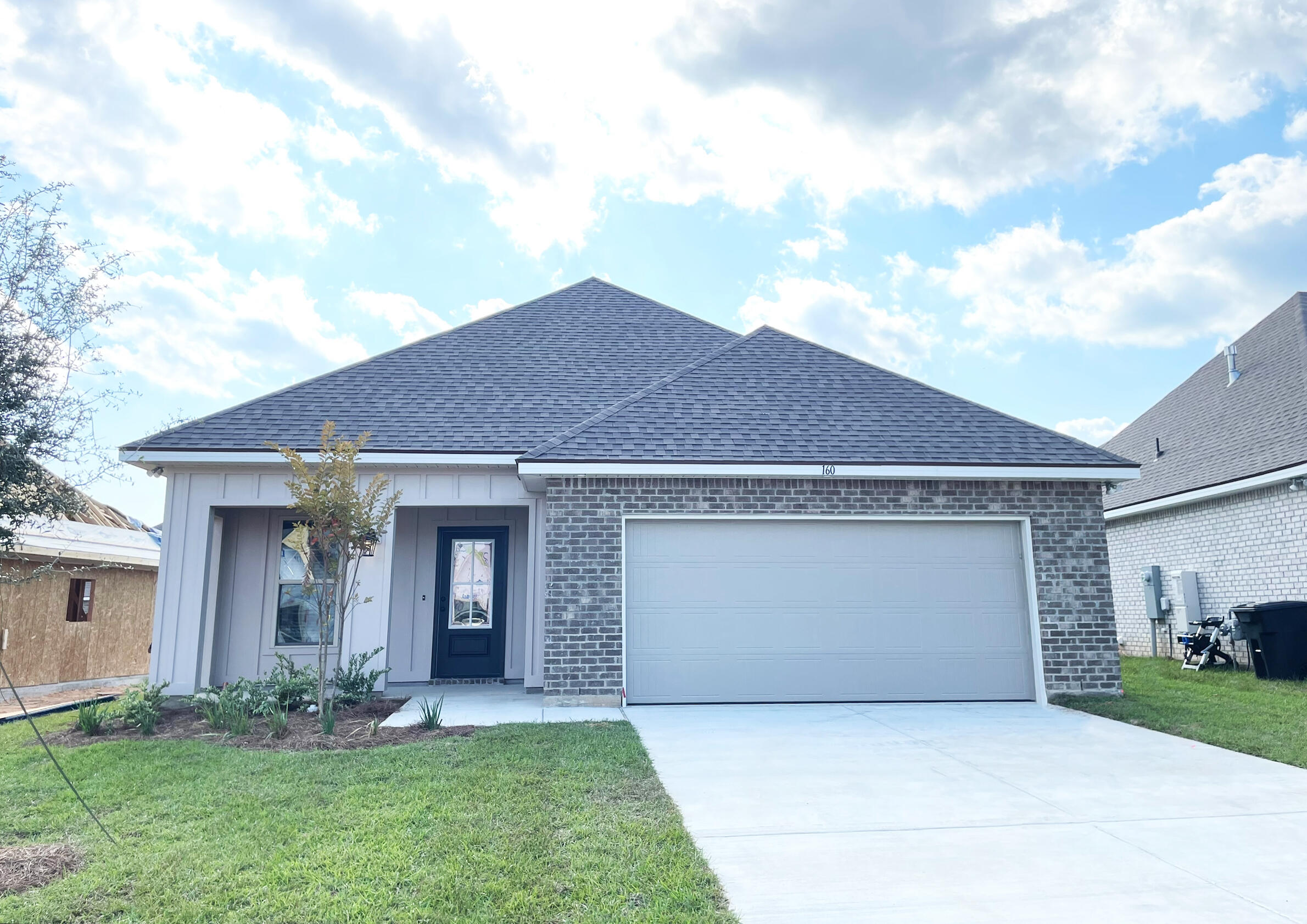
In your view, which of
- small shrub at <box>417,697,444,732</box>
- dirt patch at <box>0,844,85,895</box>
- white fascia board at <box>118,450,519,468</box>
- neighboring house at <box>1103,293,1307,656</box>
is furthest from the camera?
neighboring house at <box>1103,293,1307,656</box>

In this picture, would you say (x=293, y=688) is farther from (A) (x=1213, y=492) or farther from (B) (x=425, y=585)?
(A) (x=1213, y=492)

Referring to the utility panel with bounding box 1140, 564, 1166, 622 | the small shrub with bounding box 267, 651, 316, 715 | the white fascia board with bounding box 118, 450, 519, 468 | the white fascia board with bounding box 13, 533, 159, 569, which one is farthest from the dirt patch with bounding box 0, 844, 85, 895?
the utility panel with bounding box 1140, 564, 1166, 622

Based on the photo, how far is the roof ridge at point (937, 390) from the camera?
33.5 ft

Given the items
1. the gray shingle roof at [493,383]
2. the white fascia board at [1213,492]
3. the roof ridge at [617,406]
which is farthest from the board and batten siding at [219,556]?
the white fascia board at [1213,492]

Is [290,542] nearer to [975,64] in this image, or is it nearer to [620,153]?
[620,153]

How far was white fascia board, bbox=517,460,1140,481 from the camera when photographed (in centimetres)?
917

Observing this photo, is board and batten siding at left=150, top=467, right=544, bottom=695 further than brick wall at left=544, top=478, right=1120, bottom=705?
Yes

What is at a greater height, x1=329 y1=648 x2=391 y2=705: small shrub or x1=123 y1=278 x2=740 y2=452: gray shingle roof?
x1=123 y1=278 x2=740 y2=452: gray shingle roof

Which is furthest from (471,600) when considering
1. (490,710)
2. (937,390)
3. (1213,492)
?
(1213,492)

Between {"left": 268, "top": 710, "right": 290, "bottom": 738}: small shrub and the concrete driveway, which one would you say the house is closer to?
the concrete driveway

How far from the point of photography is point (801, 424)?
33.3ft

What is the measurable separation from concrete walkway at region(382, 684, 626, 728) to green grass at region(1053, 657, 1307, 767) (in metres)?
5.55

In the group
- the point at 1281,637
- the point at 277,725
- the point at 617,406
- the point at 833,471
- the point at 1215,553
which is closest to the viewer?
the point at 277,725

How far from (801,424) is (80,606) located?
1249 cm
